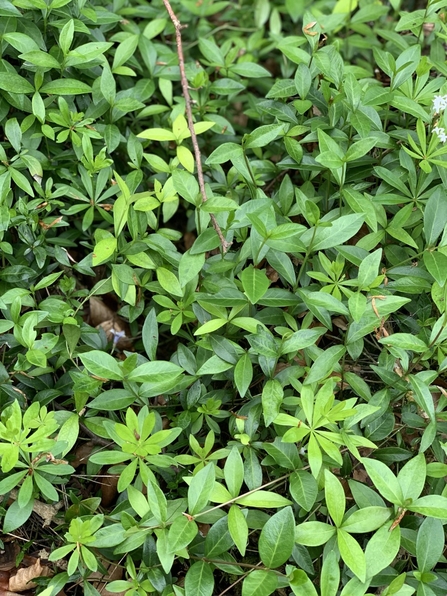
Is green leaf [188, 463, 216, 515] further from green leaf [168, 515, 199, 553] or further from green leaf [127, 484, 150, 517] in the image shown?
green leaf [127, 484, 150, 517]

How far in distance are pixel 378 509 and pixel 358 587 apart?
0.64ft

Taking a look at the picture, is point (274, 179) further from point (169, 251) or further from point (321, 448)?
point (321, 448)

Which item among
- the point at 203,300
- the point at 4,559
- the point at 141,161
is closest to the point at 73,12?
the point at 141,161

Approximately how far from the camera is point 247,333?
202 centimetres

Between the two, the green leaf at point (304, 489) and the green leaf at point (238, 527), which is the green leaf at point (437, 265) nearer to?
the green leaf at point (304, 489)

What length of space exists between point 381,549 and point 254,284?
0.76m

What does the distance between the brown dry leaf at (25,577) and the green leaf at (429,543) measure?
107 cm

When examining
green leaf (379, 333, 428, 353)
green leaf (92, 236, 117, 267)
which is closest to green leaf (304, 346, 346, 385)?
green leaf (379, 333, 428, 353)

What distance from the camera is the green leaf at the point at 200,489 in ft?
5.21

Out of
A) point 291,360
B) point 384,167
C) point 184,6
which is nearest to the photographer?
point 291,360

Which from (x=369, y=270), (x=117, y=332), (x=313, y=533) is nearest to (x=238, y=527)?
(x=313, y=533)

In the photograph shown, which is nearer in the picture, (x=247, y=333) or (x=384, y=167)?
(x=247, y=333)

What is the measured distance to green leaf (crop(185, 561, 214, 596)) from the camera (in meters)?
1.59

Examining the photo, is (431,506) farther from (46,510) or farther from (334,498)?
(46,510)
